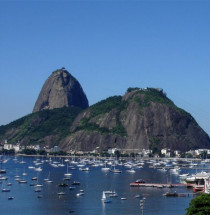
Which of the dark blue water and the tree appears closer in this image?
the tree

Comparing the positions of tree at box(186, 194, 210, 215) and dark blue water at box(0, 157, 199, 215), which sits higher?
tree at box(186, 194, 210, 215)

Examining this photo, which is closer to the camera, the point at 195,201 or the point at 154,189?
the point at 195,201

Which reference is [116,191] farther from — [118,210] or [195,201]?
[195,201]

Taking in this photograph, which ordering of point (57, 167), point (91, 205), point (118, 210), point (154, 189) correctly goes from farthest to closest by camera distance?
point (57, 167)
point (154, 189)
point (91, 205)
point (118, 210)

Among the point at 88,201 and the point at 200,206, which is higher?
the point at 200,206

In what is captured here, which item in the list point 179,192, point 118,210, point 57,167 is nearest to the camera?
point 118,210

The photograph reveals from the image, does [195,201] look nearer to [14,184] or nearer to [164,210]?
[164,210]

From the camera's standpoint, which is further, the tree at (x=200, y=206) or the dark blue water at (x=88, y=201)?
the dark blue water at (x=88, y=201)

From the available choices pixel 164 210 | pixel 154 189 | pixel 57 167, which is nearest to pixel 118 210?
pixel 164 210

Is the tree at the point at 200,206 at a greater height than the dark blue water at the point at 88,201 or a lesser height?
greater

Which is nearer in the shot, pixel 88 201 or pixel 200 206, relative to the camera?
pixel 200 206
